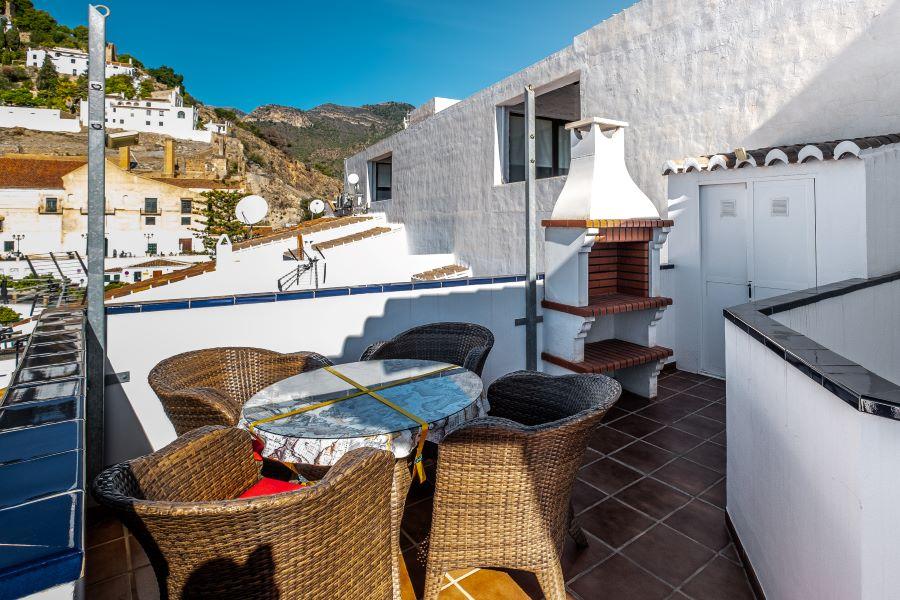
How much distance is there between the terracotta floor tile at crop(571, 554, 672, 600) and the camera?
2.14 meters

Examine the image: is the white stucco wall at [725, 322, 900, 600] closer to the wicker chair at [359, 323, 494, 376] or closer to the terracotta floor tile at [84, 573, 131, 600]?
the wicker chair at [359, 323, 494, 376]

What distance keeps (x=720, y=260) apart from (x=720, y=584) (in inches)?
161

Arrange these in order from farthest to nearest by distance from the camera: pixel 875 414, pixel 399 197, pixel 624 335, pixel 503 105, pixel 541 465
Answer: pixel 399 197 < pixel 503 105 < pixel 624 335 < pixel 541 465 < pixel 875 414

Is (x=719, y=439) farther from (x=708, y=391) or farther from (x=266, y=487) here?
(x=266, y=487)

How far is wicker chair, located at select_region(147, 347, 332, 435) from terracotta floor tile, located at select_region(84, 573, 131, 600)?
702mm

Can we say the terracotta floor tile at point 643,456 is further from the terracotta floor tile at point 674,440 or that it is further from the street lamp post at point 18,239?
the street lamp post at point 18,239

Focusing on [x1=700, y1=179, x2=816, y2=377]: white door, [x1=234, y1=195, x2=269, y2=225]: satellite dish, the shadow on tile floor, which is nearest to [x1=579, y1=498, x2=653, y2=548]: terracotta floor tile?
the shadow on tile floor

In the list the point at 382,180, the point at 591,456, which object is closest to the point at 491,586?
the point at 591,456

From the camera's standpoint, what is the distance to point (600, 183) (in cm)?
445

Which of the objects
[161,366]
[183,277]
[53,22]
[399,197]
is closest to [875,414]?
[161,366]

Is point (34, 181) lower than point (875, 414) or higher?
higher

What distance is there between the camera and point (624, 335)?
516 cm

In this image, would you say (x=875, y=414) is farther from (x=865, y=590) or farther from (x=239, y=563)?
(x=239, y=563)

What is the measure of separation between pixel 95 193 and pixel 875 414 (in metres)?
3.61
